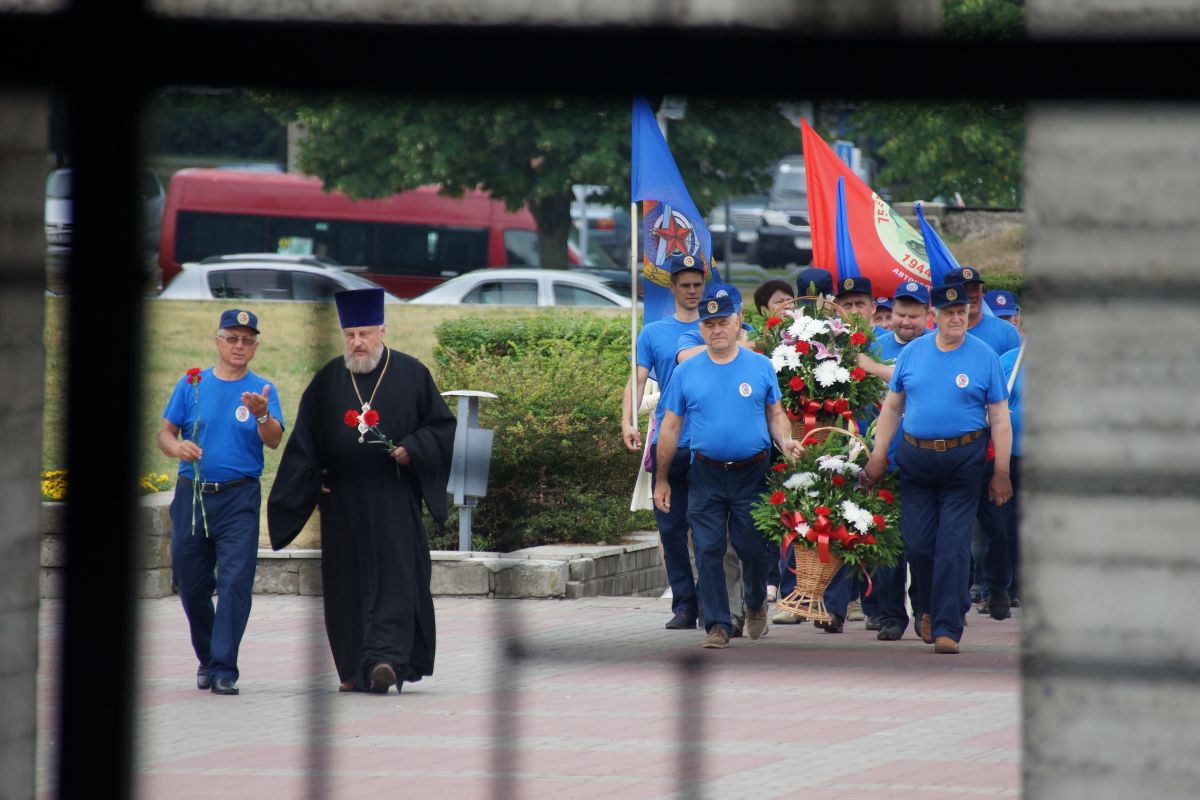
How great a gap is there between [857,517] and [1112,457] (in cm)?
688

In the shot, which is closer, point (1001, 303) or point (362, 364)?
point (362, 364)

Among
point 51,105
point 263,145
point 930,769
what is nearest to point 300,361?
point 930,769

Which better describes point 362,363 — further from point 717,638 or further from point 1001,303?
point 1001,303

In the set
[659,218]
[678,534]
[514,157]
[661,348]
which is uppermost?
[514,157]

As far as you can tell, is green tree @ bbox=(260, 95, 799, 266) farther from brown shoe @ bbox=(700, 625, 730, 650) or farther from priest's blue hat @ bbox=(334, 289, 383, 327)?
priest's blue hat @ bbox=(334, 289, 383, 327)

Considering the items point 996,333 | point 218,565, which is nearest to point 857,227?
point 996,333

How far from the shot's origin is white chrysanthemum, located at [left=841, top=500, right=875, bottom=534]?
852 cm

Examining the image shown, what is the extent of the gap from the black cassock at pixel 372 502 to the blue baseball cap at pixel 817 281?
8.52ft

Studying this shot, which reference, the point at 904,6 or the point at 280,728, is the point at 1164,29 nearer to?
the point at 904,6

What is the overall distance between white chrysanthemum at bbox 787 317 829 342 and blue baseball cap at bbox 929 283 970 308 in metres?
0.89

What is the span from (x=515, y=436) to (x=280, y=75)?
1037 cm

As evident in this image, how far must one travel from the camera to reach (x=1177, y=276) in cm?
164

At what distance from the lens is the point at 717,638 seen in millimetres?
8414

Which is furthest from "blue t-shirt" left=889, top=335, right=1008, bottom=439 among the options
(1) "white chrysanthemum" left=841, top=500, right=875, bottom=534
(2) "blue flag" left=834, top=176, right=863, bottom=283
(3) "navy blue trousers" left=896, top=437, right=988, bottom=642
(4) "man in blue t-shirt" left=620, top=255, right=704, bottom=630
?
(2) "blue flag" left=834, top=176, right=863, bottom=283
